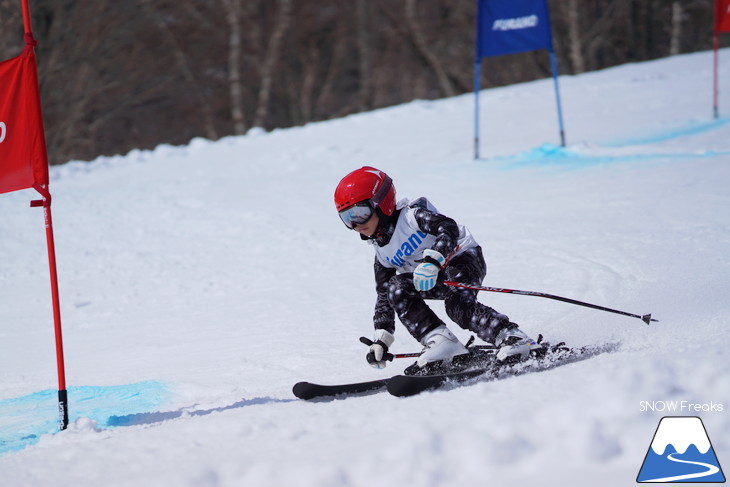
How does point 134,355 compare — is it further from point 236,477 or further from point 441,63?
point 441,63

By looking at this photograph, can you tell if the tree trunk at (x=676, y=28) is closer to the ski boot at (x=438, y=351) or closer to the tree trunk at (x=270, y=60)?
the tree trunk at (x=270, y=60)

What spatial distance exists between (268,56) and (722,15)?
14347 mm

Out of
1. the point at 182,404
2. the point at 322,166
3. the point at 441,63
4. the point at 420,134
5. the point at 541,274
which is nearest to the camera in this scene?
the point at 182,404

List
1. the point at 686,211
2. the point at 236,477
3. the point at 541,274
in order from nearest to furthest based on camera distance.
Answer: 1. the point at 236,477
2. the point at 541,274
3. the point at 686,211

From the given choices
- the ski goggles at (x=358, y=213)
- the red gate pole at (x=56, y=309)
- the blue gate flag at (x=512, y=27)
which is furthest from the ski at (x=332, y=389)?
the blue gate flag at (x=512, y=27)

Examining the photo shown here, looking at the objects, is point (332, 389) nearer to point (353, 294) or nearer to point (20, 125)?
point (20, 125)

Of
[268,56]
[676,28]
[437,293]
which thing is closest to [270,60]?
[268,56]

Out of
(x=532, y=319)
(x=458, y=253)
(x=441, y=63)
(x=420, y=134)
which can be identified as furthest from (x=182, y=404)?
(x=441, y=63)

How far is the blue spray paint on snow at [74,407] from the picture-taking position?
4605mm

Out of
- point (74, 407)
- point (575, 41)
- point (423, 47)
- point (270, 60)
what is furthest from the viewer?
point (423, 47)

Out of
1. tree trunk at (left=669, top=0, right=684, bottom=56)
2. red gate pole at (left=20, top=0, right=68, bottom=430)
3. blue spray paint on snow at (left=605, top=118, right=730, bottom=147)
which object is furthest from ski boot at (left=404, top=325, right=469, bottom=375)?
tree trunk at (left=669, top=0, right=684, bottom=56)

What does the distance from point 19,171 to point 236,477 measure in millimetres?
2447

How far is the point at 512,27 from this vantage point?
37.3 ft

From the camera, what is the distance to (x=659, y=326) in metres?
4.74
